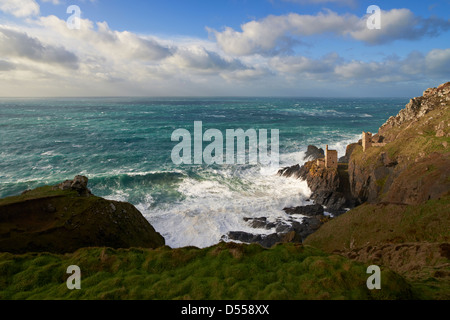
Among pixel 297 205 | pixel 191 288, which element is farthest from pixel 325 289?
pixel 297 205

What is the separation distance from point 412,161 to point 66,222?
130ft

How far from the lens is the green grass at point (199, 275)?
11.0m

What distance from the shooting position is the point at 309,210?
3809 centimetres

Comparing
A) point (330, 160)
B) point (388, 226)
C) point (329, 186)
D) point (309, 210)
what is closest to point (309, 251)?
point (388, 226)

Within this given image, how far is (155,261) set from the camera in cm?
1381

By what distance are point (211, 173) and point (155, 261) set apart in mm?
42455

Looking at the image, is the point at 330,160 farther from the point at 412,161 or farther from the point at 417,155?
the point at 417,155

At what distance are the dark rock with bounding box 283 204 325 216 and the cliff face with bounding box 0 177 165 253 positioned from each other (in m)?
21.3
